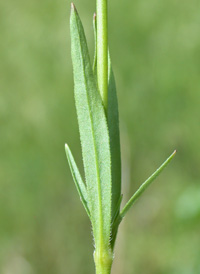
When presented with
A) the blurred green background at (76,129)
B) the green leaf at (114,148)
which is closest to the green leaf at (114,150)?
the green leaf at (114,148)

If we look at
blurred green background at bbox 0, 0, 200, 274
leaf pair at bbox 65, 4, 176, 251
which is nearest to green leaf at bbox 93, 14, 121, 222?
leaf pair at bbox 65, 4, 176, 251

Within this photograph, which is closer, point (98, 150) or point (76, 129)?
point (98, 150)

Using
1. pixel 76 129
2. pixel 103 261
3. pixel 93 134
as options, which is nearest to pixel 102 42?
pixel 93 134

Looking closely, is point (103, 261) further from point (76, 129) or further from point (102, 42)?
point (76, 129)

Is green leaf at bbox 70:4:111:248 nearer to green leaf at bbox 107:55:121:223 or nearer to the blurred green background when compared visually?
green leaf at bbox 107:55:121:223

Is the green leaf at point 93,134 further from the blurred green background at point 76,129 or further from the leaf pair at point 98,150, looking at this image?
the blurred green background at point 76,129

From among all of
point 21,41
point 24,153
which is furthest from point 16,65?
point 24,153

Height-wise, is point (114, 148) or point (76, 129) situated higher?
point (114, 148)
